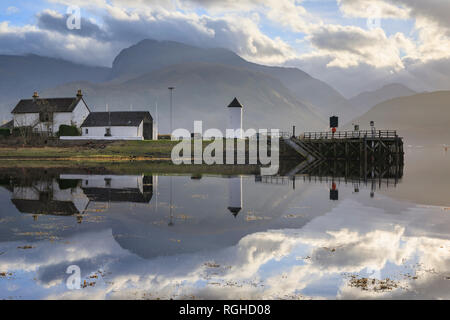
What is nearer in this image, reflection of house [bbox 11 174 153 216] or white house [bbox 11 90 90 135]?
reflection of house [bbox 11 174 153 216]

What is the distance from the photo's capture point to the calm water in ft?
38.7

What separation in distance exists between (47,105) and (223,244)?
87.4 m

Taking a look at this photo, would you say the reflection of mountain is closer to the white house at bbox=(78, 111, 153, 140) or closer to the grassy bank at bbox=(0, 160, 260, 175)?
the grassy bank at bbox=(0, 160, 260, 175)

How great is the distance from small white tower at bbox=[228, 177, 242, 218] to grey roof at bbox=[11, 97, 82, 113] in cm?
6363

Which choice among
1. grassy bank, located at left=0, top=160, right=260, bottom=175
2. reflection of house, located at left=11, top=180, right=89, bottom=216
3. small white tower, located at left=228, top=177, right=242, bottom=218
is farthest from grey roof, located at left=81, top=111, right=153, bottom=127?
reflection of house, located at left=11, top=180, right=89, bottom=216

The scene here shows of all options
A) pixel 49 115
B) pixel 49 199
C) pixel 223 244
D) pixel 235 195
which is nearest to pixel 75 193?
pixel 49 199

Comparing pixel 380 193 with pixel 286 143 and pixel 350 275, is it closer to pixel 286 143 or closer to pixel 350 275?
pixel 350 275

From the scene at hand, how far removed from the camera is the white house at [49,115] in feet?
306

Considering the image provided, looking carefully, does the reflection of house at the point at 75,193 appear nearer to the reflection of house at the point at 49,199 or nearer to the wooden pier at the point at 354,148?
the reflection of house at the point at 49,199

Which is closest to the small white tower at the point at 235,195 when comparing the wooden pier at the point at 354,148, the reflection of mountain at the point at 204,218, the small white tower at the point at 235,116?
the reflection of mountain at the point at 204,218

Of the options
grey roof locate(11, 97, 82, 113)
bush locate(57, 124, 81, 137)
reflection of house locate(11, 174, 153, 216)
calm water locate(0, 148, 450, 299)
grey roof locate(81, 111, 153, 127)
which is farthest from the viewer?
grey roof locate(11, 97, 82, 113)

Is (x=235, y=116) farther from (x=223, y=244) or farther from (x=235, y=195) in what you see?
(x=223, y=244)
